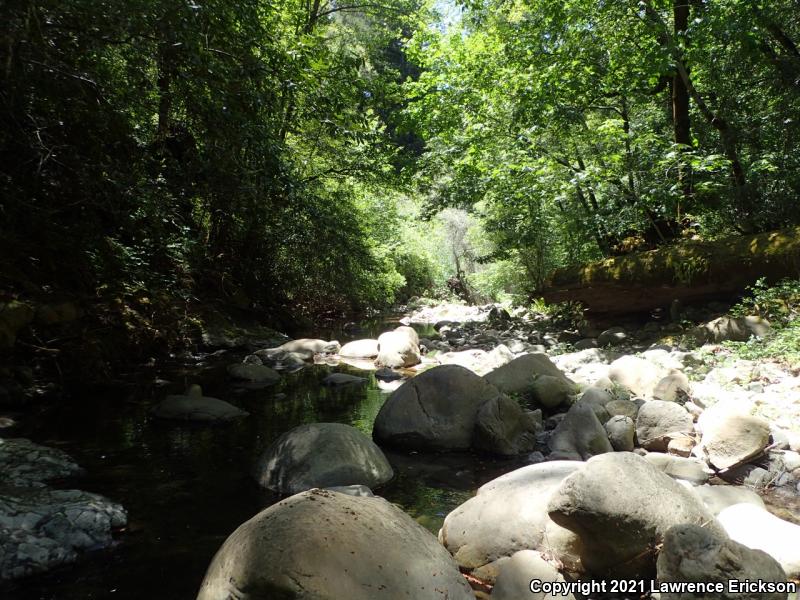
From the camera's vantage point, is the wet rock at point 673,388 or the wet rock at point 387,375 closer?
the wet rock at point 673,388

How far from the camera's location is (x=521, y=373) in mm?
7141

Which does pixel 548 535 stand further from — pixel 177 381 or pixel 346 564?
pixel 177 381

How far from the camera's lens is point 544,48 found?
421 inches

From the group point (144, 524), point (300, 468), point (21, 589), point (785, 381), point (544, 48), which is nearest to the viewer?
point (21, 589)

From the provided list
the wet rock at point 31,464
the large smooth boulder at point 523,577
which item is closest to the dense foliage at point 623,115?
the large smooth boulder at point 523,577

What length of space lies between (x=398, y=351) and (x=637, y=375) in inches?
202

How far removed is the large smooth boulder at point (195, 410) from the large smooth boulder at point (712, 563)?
531cm

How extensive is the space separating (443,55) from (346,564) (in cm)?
1355

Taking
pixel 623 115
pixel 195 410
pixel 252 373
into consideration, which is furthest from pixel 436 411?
pixel 623 115

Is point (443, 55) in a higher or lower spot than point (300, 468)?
higher

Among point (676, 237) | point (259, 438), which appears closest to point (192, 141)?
point (259, 438)

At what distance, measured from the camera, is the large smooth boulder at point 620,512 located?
2.76 metres

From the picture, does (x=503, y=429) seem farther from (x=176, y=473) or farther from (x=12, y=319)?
(x=12, y=319)

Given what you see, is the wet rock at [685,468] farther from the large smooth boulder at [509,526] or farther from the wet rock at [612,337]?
the wet rock at [612,337]
